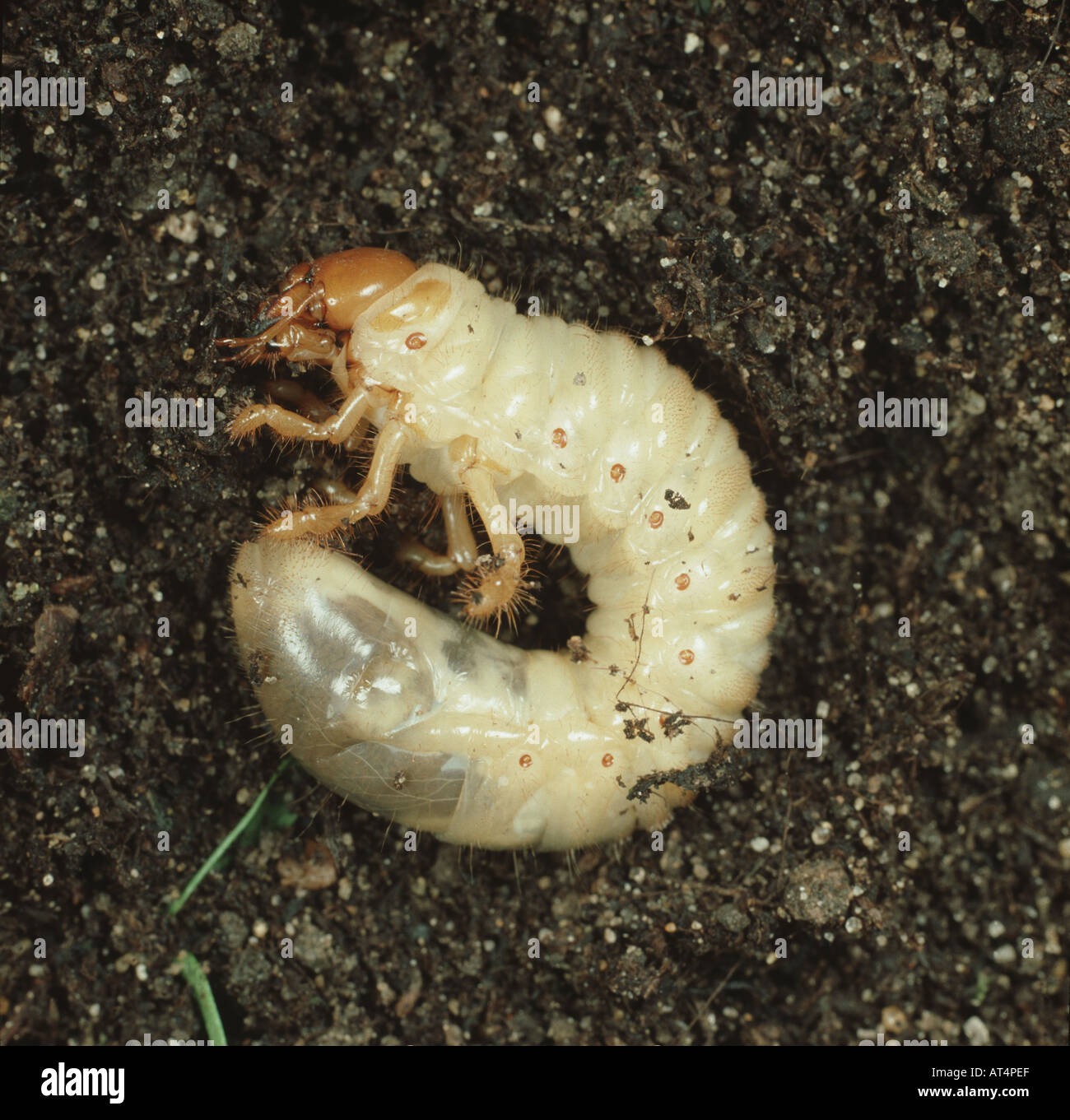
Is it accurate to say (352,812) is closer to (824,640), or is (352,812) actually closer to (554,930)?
(554,930)

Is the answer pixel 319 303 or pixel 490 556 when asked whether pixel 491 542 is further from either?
pixel 319 303

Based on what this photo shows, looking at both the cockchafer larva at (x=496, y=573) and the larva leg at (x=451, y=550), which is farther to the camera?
the larva leg at (x=451, y=550)

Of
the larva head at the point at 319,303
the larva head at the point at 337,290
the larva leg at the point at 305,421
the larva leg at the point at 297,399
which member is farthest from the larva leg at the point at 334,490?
the larva head at the point at 337,290

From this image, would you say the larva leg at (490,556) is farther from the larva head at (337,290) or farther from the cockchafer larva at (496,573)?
the larva head at (337,290)

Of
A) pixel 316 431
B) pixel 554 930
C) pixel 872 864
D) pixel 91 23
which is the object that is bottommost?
pixel 554 930

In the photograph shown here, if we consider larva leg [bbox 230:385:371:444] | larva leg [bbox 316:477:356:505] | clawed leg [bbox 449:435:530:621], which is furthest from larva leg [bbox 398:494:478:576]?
larva leg [bbox 230:385:371:444]

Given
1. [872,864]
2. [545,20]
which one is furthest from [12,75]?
[872,864]

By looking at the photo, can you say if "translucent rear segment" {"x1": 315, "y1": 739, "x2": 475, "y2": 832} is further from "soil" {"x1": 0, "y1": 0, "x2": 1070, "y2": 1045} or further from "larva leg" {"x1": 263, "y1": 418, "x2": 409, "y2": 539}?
"larva leg" {"x1": 263, "y1": 418, "x2": 409, "y2": 539}
